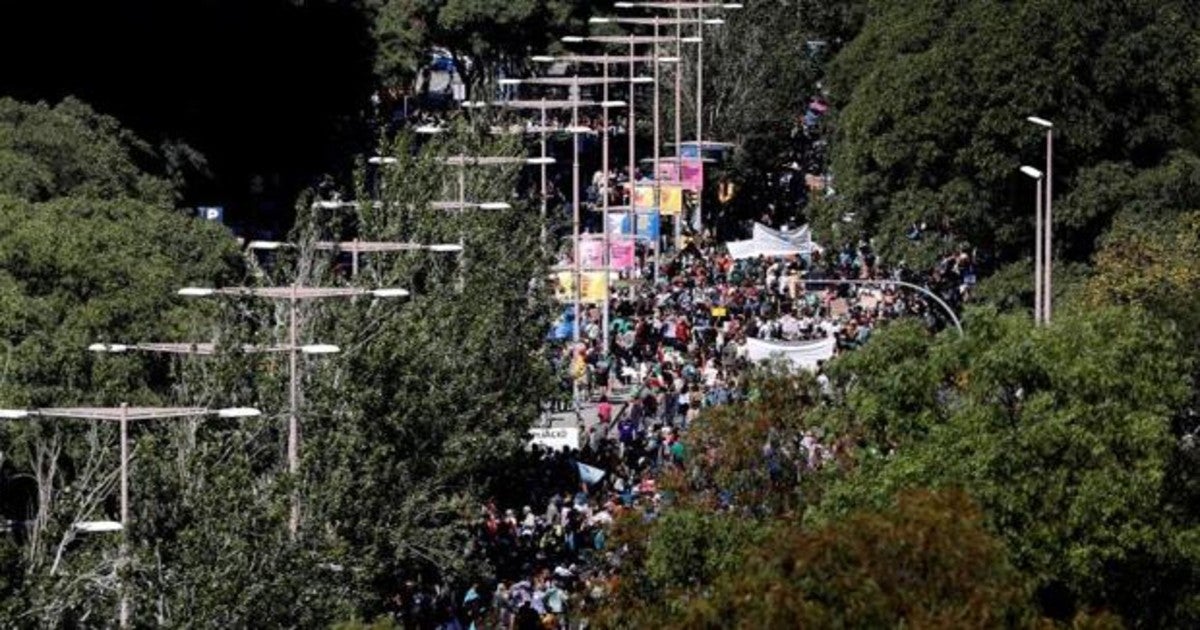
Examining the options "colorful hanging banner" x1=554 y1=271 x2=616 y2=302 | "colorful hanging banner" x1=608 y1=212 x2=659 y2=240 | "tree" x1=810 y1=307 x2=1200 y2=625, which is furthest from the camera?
"colorful hanging banner" x1=608 y1=212 x2=659 y2=240

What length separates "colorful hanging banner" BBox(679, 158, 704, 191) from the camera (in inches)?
4043

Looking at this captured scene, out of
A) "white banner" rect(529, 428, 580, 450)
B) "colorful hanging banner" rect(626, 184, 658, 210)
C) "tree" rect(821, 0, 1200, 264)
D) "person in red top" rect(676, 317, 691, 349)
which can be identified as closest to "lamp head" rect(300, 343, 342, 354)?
"white banner" rect(529, 428, 580, 450)

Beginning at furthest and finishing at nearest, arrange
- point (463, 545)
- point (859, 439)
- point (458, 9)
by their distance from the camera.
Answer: point (458, 9) → point (463, 545) → point (859, 439)

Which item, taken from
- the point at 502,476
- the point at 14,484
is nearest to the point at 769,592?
the point at 14,484

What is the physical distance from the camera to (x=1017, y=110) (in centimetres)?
8488

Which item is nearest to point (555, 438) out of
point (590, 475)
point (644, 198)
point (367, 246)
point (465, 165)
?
point (590, 475)

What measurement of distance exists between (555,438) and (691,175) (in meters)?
33.4

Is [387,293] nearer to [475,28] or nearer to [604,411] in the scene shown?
[604,411]

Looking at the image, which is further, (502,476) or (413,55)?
(413,55)

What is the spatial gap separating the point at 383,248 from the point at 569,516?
15.1ft

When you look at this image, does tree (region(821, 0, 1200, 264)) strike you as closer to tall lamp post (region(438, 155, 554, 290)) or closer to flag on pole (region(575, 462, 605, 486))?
tall lamp post (region(438, 155, 554, 290))

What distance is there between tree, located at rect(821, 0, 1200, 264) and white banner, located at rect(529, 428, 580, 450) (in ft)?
54.2

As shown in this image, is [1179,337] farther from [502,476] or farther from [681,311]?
[681,311]

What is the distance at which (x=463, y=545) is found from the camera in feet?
181
